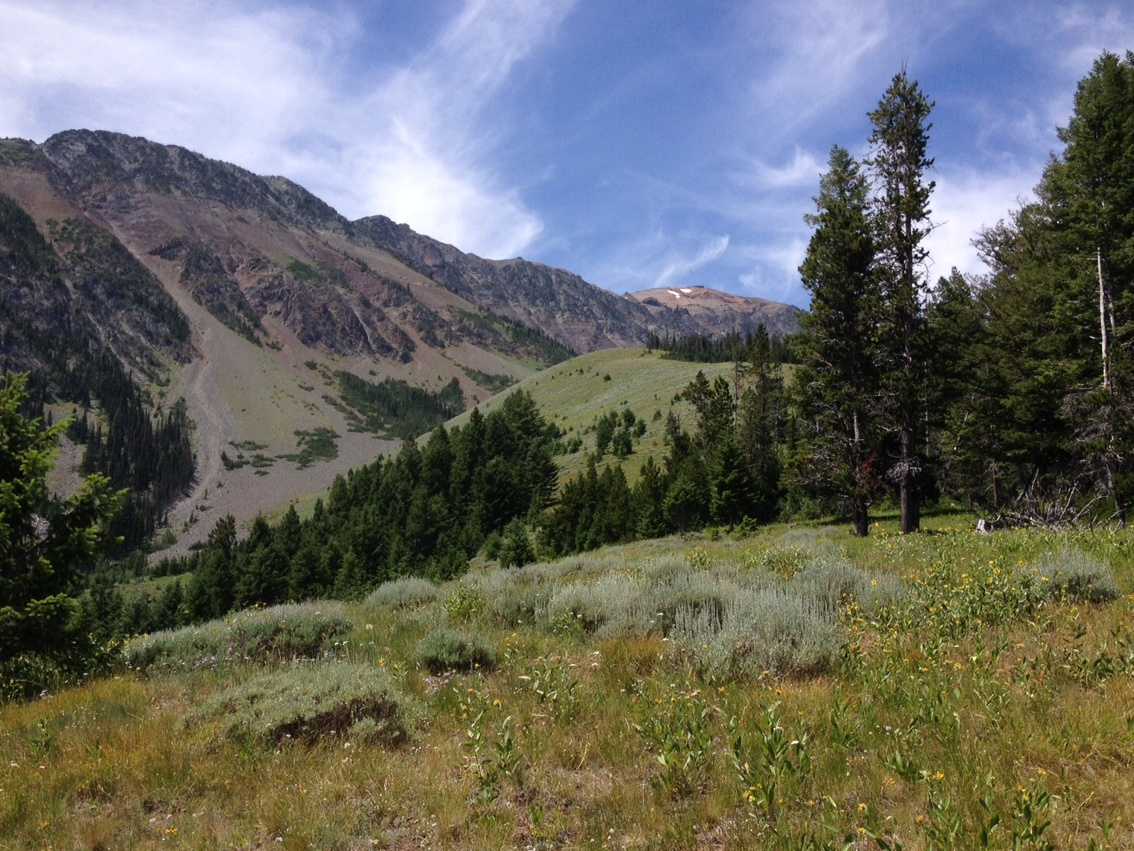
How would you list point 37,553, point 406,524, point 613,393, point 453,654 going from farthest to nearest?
point 613,393 < point 406,524 < point 37,553 < point 453,654

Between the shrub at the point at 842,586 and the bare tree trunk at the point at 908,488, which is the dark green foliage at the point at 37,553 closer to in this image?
the shrub at the point at 842,586

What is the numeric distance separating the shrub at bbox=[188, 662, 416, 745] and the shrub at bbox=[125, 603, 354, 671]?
6.07 feet

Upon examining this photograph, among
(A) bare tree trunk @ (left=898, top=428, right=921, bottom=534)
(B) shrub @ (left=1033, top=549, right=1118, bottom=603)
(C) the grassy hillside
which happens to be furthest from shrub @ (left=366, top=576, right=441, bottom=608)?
(C) the grassy hillside

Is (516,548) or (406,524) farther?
(406,524)

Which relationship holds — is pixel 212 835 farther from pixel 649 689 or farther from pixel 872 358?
pixel 872 358

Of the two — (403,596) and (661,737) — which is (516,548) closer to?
(403,596)

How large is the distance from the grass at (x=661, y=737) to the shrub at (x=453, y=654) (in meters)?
0.12

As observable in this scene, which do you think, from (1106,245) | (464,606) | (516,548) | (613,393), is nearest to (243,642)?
(464,606)

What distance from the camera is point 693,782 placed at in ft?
12.6

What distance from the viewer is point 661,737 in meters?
4.24

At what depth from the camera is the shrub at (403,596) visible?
1119 cm

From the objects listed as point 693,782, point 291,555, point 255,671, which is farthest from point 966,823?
point 291,555

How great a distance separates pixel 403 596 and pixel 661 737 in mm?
8148

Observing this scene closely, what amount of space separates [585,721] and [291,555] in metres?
90.9
